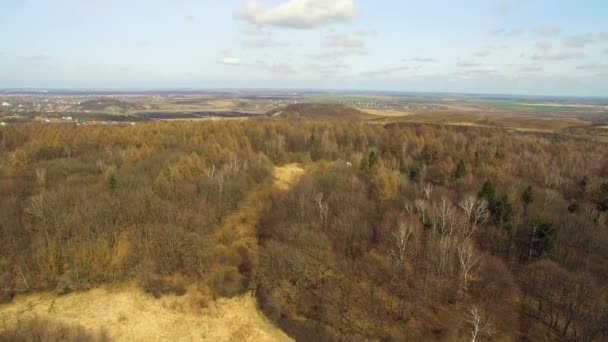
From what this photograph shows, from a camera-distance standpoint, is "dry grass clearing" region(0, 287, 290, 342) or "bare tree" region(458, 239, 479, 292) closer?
"dry grass clearing" region(0, 287, 290, 342)

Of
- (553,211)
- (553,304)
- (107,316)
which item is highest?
(553,211)

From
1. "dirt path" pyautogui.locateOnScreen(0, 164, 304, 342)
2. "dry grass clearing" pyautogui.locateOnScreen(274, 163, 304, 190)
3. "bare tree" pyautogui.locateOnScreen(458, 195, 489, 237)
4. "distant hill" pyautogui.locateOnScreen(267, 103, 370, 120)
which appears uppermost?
"distant hill" pyautogui.locateOnScreen(267, 103, 370, 120)

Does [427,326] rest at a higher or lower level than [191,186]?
lower

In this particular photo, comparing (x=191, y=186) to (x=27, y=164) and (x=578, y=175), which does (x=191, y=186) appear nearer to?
(x=27, y=164)

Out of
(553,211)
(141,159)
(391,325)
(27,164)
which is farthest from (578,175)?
(27,164)

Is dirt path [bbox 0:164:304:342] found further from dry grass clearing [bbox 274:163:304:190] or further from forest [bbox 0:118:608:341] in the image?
dry grass clearing [bbox 274:163:304:190]

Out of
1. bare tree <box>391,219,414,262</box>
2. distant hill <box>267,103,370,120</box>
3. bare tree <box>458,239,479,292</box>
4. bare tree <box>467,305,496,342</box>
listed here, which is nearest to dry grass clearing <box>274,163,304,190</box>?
bare tree <box>391,219,414,262</box>

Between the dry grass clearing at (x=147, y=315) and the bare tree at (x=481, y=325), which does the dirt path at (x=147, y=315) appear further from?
the bare tree at (x=481, y=325)
